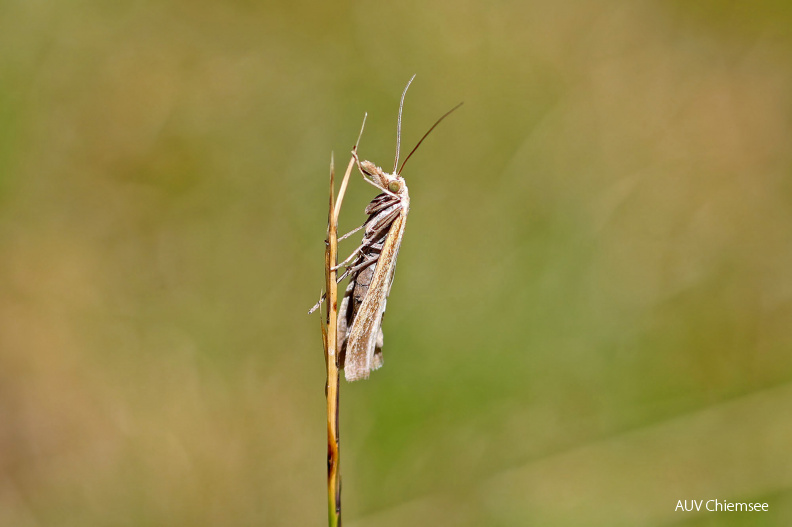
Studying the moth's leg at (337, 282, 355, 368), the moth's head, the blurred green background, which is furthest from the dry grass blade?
the blurred green background

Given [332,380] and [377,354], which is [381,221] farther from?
[332,380]

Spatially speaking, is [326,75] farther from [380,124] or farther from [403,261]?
[403,261]

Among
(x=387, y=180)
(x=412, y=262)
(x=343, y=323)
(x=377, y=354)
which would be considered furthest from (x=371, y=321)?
(x=412, y=262)

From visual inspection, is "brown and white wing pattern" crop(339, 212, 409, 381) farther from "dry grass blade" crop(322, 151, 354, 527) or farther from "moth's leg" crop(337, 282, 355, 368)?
"dry grass blade" crop(322, 151, 354, 527)

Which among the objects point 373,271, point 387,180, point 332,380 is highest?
point 387,180

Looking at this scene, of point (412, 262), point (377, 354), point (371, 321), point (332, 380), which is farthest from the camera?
point (412, 262)

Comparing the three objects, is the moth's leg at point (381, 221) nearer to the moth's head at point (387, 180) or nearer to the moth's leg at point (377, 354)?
the moth's head at point (387, 180)

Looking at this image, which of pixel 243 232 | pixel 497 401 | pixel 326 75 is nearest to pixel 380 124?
pixel 326 75
